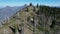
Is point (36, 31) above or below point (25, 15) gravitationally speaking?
below

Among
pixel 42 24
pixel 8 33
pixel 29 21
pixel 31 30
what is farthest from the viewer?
pixel 42 24

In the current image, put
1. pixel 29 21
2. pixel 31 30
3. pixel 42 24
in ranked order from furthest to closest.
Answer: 1. pixel 42 24
2. pixel 29 21
3. pixel 31 30

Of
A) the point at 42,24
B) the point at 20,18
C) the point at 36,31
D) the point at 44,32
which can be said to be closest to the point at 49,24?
the point at 42,24

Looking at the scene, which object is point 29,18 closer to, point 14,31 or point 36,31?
point 36,31

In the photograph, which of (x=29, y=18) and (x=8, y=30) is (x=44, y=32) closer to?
(x=29, y=18)

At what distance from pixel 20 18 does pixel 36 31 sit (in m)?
18.4

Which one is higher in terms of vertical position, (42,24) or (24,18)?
(24,18)

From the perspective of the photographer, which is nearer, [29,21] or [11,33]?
[11,33]

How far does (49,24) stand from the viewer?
198375mm

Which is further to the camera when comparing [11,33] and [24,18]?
[24,18]

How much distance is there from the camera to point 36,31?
533 ft

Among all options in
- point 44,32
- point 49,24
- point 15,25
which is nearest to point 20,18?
point 15,25

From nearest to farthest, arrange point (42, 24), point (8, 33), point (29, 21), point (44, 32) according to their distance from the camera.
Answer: point (8, 33)
point (29, 21)
point (44, 32)
point (42, 24)

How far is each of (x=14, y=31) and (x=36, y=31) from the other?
3457 centimetres
